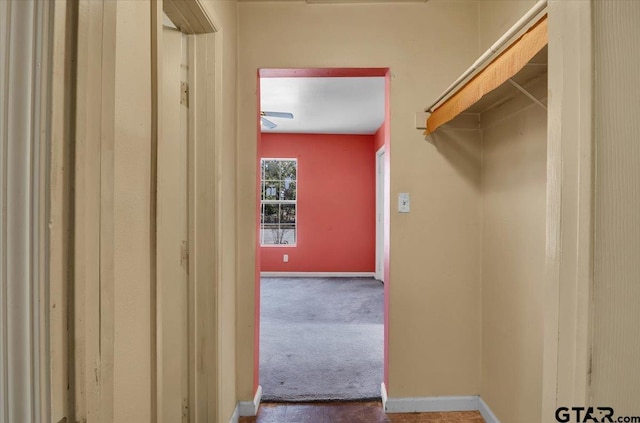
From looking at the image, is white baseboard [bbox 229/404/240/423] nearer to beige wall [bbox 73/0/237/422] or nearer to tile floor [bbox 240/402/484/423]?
tile floor [bbox 240/402/484/423]

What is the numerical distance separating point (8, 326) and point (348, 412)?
206 centimetres

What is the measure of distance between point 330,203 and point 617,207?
5713mm

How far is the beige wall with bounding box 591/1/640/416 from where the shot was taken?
503mm

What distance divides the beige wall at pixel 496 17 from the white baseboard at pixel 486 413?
2.15m

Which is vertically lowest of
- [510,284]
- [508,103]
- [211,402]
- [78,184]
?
[211,402]

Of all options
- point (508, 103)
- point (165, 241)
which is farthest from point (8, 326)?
point (508, 103)

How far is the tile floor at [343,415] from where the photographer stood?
1.95 metres

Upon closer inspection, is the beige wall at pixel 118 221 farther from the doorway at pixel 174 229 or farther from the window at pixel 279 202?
the window at pixel 279 202

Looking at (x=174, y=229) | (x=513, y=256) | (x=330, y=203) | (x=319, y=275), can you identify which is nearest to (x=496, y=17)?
(x=513, y=256)

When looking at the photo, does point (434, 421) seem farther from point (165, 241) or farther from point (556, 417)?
point (165, 241)

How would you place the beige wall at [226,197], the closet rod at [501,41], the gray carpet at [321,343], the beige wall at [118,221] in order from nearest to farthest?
the beige wall at [118,221] → the closet rod at [501,41] → the beige wall at [226,197] → the gray carpet at [321,343]

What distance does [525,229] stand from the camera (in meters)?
1.58

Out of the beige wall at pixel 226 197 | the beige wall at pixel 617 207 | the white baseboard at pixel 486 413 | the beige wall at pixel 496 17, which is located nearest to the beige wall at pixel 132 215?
the beige wall at pixel 226 197

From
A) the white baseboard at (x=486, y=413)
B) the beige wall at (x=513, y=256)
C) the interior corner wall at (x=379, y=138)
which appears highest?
the interior corner wall at (x=379, y=138)
